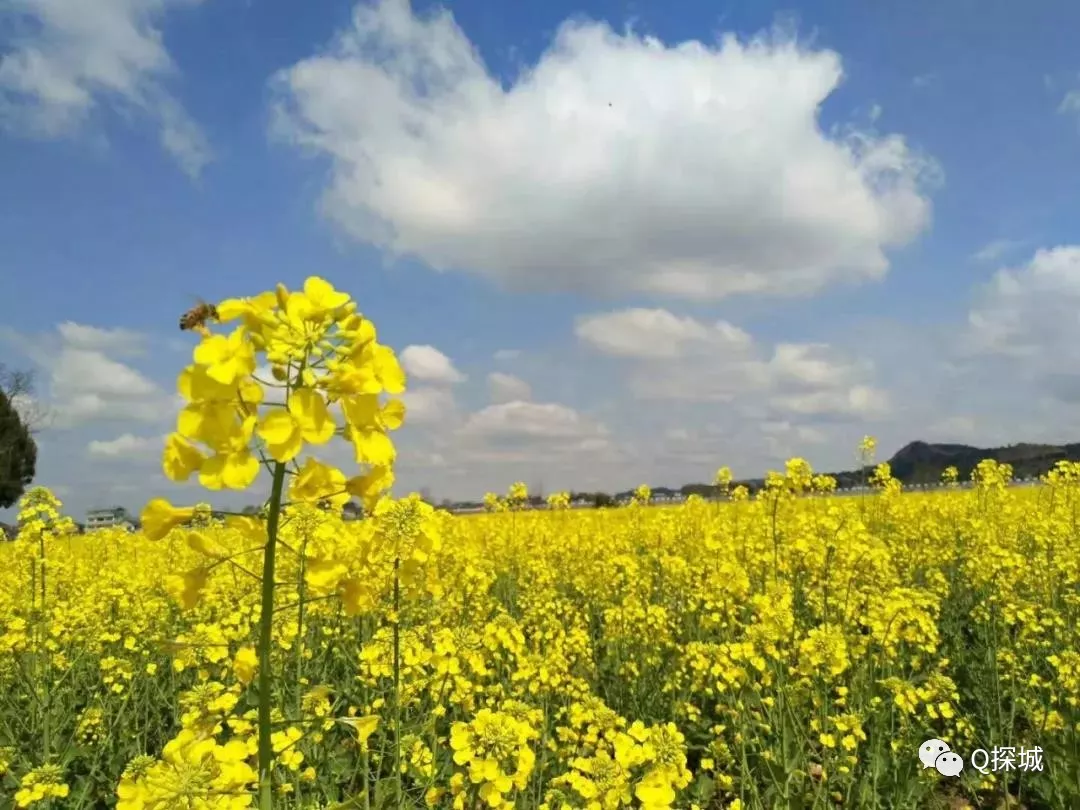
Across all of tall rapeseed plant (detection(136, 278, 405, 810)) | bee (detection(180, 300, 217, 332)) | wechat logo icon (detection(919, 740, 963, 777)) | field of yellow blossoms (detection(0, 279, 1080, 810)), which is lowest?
wechat logo icon (detection(919, 740, 963, 777))

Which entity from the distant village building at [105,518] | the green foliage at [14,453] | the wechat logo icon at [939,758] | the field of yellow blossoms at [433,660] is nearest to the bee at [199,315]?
the field of yellow blossoms at [433,660]

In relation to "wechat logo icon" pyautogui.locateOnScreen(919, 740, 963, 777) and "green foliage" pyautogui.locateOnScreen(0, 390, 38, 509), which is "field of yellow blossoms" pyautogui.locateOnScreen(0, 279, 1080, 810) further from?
"green foliage" pyautogui.locateOnScreen(0, 390, 38, 509)

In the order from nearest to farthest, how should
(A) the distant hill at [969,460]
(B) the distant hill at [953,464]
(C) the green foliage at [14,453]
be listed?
(B) the distant hill at [953,464], (A) the distant hill at [969,460], (C) the green foliage at [14,453]

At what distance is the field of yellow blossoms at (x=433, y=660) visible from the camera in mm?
1481

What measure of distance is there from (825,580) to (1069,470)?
7731 mm

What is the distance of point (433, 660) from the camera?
3.41 m

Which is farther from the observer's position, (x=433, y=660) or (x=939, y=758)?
(x=939, y=758)

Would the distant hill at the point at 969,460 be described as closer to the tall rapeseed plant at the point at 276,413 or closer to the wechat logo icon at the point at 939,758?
the wechat logo icon at the point at 939,758

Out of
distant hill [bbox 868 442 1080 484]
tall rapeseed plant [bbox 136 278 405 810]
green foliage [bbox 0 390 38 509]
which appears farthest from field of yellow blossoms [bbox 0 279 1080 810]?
green foliage [bbox 0 390 38 509]

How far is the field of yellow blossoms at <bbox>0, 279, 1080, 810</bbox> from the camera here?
1481 mm

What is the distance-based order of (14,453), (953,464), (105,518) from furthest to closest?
(14,453)
(953,464)
(105,518)

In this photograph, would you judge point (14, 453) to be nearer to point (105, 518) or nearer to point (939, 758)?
point (105, 518)

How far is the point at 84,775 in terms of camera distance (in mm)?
4371

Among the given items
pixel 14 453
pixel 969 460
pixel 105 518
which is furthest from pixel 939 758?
pixel 14 453
